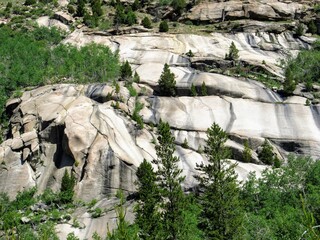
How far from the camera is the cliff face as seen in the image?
3619 centimetres

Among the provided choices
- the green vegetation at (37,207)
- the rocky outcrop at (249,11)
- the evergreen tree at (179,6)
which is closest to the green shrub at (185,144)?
the green vegetation at (37,207)

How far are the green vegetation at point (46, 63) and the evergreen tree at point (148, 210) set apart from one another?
26346 millimetres

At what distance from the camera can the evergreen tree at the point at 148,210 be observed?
1029 inches

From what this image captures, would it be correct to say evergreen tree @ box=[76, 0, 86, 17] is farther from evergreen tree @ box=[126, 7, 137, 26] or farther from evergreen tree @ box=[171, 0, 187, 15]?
evergreen tree @ box=[171, 0, 187, 15]

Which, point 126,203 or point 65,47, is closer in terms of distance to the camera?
point 126,203

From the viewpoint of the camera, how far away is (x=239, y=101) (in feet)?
155

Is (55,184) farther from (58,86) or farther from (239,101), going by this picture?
(239,101)

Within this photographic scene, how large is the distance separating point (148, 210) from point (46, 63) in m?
38.1

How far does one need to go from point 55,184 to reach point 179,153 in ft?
42.1

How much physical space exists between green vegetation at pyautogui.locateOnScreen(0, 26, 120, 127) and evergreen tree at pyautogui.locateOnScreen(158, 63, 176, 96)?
8446mm

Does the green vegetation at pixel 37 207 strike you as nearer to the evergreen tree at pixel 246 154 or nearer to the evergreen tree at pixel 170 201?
the evergreen tree at pixel 170 201

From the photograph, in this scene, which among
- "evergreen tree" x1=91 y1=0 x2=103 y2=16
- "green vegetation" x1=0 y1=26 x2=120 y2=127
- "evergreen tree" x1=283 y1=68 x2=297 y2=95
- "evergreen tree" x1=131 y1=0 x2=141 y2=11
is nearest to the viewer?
"evergreen tree" x1=283 y1=68 x2=297 y2=95

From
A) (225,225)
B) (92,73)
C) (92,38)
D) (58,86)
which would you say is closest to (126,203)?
(225,225)

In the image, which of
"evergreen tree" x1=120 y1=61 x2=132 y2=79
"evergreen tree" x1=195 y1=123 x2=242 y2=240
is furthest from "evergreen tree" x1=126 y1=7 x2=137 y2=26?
"evergreen tree" x1=195 y1=123 x2=242 y2=240
